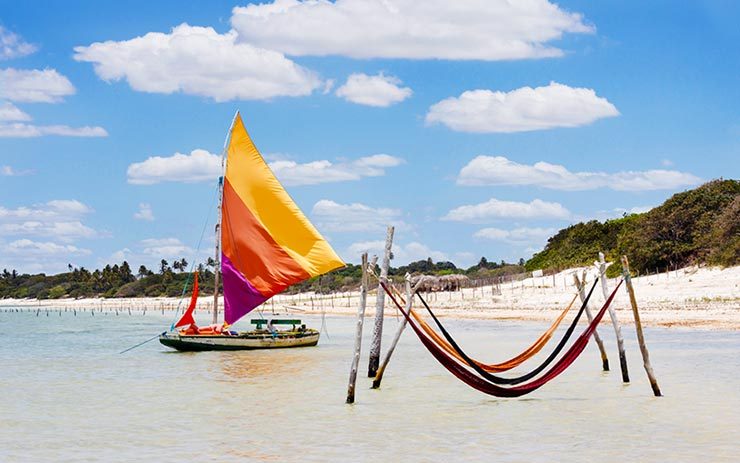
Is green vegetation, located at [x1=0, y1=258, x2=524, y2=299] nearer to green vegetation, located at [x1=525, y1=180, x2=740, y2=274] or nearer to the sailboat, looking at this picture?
green vegetation, located at [x1=525, y1=180, x2=740, y2=274]

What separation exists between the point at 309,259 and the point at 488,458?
659 inches

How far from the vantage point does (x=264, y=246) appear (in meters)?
28.6

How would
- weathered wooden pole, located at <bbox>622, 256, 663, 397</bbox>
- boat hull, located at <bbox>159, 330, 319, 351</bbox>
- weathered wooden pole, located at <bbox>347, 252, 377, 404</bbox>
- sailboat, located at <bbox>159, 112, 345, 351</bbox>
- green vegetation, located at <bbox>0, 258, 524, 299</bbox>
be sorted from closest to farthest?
1. weathered wooden pole, located at <bbox>622, 256, 663, 397</bbox>
2. weathered wooden pole, located at <bbox>347, 252, 377, 404</bbox>
3. sailboat, located at <bbox>159, 112, 345, 351</bbox>
4. boat hull, located at <bbox>159, 330, 319, 351</bbox>
5. green vegetation, located at <bbox>0, 258, 524, 299</bbox>

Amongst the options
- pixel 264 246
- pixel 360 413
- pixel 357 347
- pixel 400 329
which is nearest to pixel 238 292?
pixel 264 246

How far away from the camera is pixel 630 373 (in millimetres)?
21391

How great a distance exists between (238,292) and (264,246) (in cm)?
171

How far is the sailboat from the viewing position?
28500mm

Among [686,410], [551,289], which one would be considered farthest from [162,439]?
[551,289]

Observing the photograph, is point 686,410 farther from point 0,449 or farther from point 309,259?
point 309,259

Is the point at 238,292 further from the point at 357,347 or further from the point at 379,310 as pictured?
the point at 357,347

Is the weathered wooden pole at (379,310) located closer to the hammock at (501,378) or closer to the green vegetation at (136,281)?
the hammock at (501,378)

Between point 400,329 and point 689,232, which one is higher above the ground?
point 689,232

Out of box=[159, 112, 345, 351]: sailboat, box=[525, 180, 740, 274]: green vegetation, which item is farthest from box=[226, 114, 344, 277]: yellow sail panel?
box=[525, 180, 740, 274]: green vegetation

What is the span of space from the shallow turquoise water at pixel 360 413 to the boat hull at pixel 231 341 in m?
1.79
